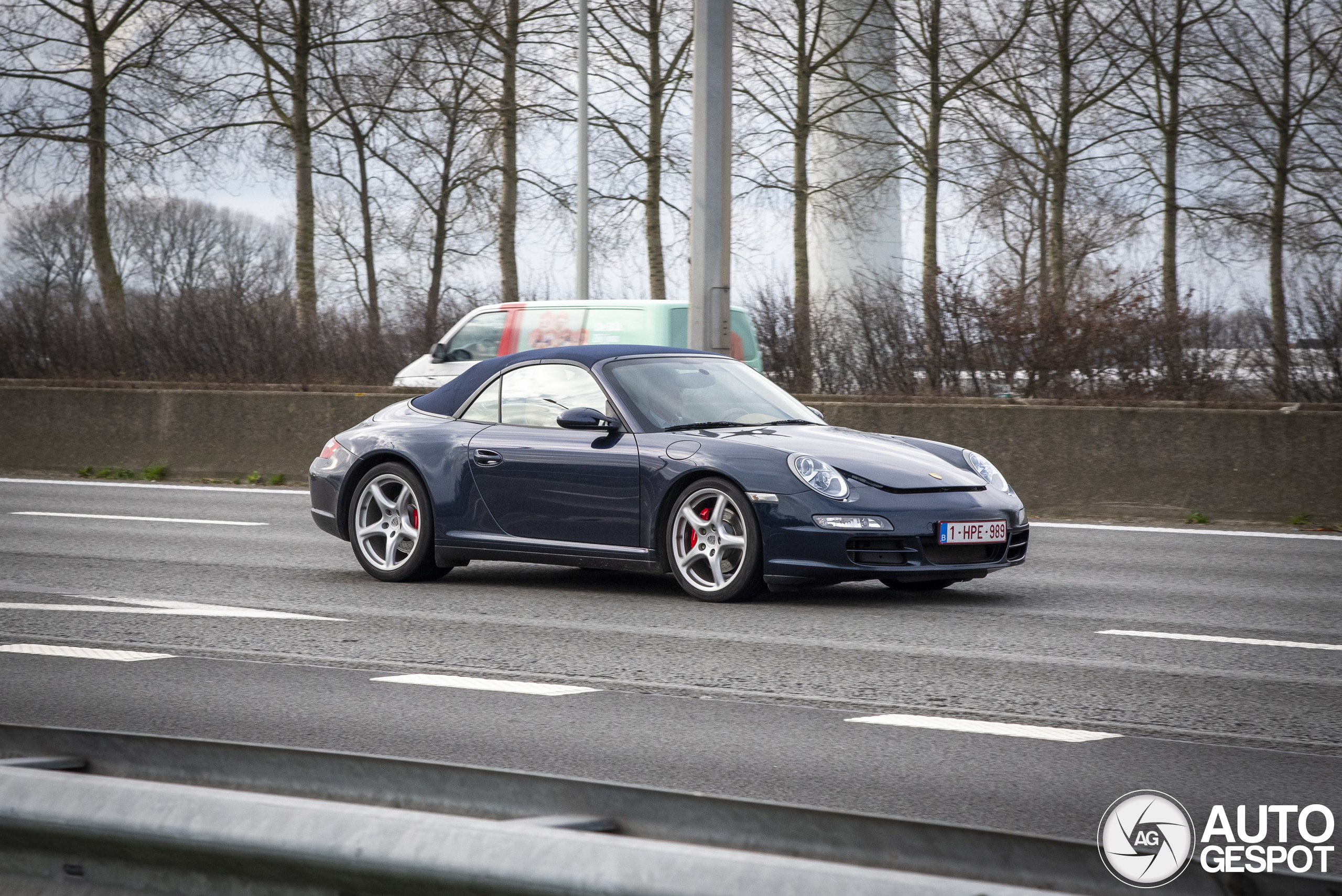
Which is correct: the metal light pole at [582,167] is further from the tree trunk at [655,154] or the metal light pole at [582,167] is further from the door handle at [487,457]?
the door handle at [487,457]

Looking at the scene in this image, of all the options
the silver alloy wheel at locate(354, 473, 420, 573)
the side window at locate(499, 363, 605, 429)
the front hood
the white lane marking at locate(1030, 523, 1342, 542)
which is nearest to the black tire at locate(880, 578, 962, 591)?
the front hood

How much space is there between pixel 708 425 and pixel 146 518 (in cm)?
646

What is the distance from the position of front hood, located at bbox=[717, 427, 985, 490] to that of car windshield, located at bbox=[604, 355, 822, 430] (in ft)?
0.88

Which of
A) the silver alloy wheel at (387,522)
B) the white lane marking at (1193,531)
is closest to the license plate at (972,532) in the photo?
the silver alloy wheel at (387,522)

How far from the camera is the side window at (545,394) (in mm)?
8867

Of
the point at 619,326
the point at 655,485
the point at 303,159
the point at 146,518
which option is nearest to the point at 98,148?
the point at 303,159

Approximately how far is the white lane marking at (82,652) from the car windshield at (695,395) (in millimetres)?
2999

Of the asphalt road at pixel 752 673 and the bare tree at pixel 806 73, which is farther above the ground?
the bare tree at pixel 806 73

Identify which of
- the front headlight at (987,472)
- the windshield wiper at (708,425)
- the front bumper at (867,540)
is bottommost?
the front bumper at (867,540)

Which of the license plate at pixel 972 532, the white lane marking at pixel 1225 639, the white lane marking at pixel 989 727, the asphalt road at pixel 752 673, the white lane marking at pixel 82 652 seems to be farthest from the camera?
the license plate at pixel 972 532

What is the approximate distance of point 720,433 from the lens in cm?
845

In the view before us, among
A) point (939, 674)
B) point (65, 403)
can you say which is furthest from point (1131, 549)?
point (65, 403)

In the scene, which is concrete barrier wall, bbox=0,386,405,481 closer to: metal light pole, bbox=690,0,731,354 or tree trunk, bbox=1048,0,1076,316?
metal light pole, bbox=690,0,731,354

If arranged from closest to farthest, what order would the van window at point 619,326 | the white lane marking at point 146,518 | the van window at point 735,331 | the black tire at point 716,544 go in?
the black tire at point 716,544 < the white lane marking at point 146,518 < the van window at point 735,331 < the van window at point 619,326
